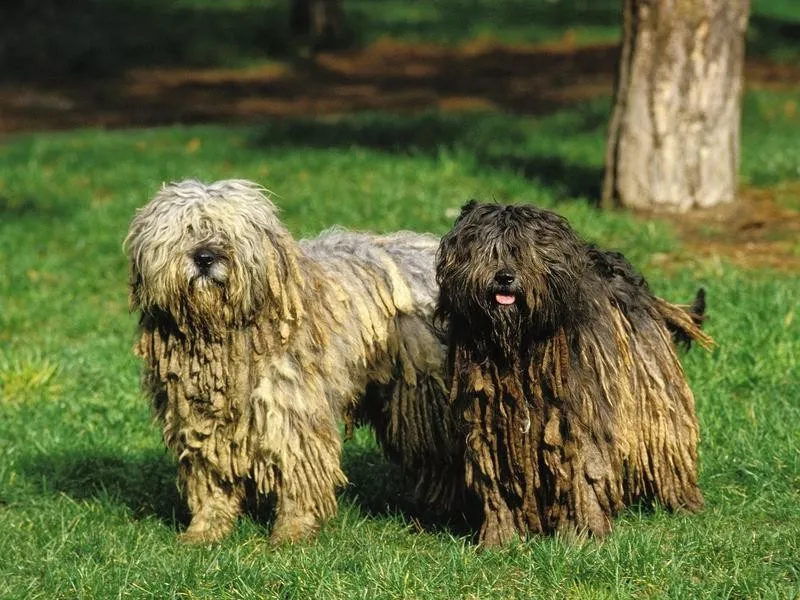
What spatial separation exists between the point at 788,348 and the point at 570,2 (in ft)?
80.2

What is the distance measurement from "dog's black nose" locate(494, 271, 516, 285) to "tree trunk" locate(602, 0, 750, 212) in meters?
6.50

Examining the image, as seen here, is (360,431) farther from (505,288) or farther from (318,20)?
(318,20)

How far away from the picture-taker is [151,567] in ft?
21.8

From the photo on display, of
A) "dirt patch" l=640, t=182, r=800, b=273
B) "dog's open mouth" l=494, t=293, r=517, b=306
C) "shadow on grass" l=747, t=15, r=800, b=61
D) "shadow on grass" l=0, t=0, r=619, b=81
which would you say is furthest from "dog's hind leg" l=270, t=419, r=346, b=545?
"shadow on grass" l=0, t=0, r=619, b=81

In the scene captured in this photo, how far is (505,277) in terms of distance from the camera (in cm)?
610

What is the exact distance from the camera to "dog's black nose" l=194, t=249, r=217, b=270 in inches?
260

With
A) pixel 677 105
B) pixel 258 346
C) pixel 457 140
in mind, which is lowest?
pixel 457 140

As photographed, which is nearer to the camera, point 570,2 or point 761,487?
point 761,487

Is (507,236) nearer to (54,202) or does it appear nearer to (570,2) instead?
(54,202)

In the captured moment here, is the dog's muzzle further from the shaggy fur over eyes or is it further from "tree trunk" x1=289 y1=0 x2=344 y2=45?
"tree trunk" x1=289 y1=0 x2=344 y2=45

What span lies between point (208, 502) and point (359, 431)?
5.31 ft

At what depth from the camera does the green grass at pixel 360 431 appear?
629 cm

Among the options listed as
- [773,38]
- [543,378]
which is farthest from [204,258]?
[773,38]

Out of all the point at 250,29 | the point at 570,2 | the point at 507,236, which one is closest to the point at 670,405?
the point at 507,236
